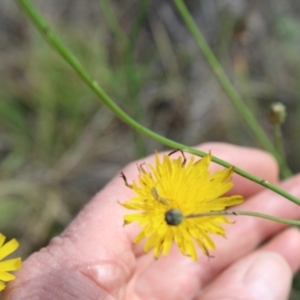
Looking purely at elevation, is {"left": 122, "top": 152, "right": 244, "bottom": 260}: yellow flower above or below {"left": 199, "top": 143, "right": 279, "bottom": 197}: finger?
above

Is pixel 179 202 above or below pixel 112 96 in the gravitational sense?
above

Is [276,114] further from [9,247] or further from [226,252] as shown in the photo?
[9,247]

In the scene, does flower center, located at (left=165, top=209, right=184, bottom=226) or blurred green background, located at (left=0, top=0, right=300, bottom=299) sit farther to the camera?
blurred green background, located at (left=0, top=0, right=300, bottom=299)

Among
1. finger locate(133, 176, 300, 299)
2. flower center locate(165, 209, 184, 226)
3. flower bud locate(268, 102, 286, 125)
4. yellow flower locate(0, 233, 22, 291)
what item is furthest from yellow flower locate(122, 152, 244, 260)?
finger locate(133, 176, 300, 299)

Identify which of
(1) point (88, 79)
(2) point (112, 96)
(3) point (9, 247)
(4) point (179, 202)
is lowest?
(2) point (112, 96)

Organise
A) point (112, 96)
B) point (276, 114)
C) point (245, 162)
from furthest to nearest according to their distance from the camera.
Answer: point (112, 96) → point (245, 162) → point (276, 114)

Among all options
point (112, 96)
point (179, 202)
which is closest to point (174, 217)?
point (179, 202)

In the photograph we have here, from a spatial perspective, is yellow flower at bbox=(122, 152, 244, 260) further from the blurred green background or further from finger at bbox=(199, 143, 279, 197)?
the blurred green background

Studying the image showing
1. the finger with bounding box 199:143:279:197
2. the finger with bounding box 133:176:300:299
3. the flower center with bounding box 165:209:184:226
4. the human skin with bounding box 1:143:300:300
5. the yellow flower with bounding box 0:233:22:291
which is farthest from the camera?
the finger with bounding box 199:143:279:197
